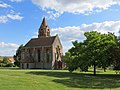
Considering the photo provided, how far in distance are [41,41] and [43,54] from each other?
5.81m

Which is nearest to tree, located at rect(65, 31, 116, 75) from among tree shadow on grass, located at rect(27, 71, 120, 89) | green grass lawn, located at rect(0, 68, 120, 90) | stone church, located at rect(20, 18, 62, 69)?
tree shadow on grass, located at rect(27, 71, 120, 89)

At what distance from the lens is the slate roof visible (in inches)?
4060

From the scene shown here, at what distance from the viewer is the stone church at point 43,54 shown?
101562mm

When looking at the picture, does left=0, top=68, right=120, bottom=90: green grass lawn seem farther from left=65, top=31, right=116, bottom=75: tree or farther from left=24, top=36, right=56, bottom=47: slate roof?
left=24, top=36, right=56, bottom=47: slate roof

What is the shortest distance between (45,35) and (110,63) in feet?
208

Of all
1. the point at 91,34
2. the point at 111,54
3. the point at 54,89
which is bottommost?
the point at 54,89

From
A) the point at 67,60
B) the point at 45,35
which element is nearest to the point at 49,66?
the point at 45,35

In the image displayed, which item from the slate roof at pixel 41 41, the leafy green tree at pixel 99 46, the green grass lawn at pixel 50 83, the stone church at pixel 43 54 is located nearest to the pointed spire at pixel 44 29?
the stone church at pixel 43 54

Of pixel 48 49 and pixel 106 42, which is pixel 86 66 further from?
pixel 48 49

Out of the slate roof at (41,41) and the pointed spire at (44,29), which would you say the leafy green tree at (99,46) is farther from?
the pointed spire at (44,29)

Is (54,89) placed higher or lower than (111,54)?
lower

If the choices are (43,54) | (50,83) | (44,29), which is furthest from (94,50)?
(44,29)

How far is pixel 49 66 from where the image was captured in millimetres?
100625

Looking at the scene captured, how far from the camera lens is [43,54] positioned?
338ft
